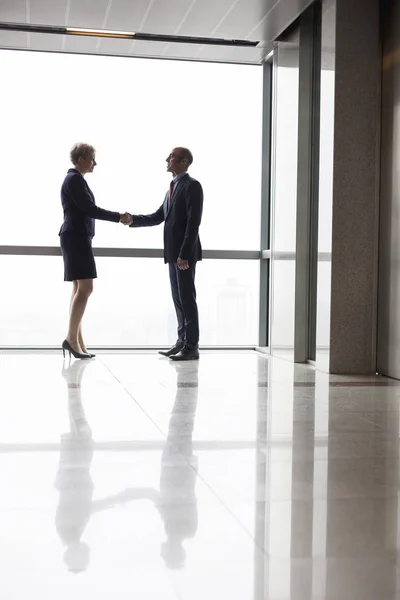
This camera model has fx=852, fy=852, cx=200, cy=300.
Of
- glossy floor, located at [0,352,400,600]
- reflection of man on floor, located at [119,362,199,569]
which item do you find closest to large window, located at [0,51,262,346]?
glossy floor, located at [0,352,400,600]

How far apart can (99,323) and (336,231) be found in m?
3.05

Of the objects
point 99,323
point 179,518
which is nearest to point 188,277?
point 99,323

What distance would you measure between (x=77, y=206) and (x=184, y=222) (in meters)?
0.95

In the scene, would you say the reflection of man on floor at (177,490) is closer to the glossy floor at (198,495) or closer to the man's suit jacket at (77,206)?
the glossy floor at (198,495)

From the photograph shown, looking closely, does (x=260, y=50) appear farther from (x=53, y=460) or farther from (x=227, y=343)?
(x=53, y=460)

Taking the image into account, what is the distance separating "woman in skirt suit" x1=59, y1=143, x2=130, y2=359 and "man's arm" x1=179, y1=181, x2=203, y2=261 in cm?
74

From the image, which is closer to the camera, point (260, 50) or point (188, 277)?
point (188, 277)

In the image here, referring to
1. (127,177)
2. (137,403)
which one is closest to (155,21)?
(127,177)

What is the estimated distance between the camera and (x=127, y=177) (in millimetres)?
8680

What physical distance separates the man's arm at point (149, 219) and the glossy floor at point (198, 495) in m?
2.95

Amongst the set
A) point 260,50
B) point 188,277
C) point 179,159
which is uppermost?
point 260,50

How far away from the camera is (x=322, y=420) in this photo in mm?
4219

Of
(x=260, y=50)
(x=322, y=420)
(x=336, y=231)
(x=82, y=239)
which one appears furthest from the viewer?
(x=260, y=50)

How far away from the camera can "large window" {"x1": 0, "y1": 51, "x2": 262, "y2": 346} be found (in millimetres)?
8398
